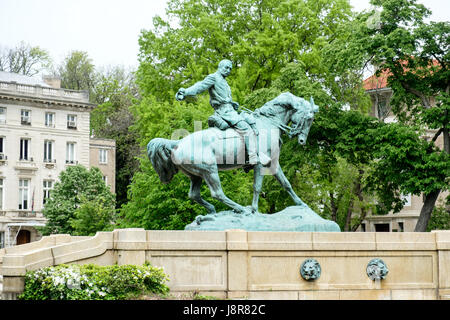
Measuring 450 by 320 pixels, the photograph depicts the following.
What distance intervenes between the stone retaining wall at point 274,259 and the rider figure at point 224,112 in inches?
90.5

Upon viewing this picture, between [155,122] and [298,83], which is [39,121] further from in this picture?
[298,83]

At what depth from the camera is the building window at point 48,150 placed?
6131cm

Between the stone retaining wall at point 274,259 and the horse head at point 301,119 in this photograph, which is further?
the horse head at point 301,119

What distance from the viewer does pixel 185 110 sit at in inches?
1280

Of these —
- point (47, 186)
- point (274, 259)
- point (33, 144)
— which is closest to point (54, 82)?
point (33, 144)

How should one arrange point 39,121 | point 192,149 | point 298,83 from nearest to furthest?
point 192,149 < point 298,83 < point 39,121

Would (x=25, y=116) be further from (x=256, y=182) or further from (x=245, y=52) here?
(x=256, y=182)

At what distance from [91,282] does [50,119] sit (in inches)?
1950

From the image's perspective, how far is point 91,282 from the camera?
1426cm

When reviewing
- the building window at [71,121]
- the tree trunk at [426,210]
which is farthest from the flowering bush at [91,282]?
the building window at [71,121]

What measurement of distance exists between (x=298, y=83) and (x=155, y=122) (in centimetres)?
886

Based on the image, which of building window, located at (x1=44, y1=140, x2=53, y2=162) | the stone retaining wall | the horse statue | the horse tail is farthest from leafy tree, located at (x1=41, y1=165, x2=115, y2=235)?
the stone retaining wall

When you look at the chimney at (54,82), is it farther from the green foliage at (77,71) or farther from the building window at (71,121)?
the green foliage at (77,71)
